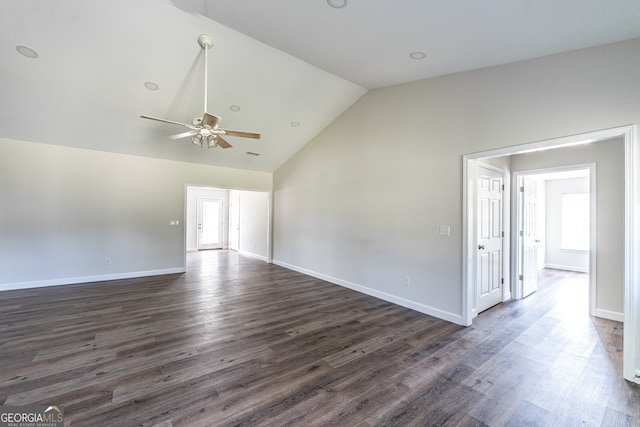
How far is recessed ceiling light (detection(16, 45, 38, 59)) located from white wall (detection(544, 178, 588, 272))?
1079cm

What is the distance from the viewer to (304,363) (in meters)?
2.45

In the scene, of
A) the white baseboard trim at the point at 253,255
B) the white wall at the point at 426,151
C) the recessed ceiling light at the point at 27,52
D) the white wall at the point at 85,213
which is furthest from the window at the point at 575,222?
the recessed ceiling light at the point at 27,52

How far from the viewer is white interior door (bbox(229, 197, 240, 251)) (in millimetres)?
9688

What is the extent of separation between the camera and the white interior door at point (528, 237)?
4430 mm

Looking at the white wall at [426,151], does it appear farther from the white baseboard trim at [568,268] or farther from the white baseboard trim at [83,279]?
the white baseboard trim at [568,268]

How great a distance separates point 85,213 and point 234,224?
5.24m

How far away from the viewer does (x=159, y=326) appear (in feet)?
10.5

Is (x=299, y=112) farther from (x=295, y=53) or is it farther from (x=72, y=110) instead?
(x=72, y=110)

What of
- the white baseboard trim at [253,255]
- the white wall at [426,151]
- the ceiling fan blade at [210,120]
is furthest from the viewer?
the white baseboard trim at [253,255]

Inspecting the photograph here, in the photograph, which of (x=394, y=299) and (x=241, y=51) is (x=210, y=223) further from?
(x=394, y=299)

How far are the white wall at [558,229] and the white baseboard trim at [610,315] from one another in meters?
3.84

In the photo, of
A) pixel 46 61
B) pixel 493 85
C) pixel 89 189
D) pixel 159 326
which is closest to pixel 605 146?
pixel 493 85

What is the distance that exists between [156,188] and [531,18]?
672 cm

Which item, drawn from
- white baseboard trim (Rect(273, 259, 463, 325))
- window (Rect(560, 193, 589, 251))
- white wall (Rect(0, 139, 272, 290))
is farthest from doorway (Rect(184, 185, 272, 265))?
window (Rect(560, 193, 589, 251))
